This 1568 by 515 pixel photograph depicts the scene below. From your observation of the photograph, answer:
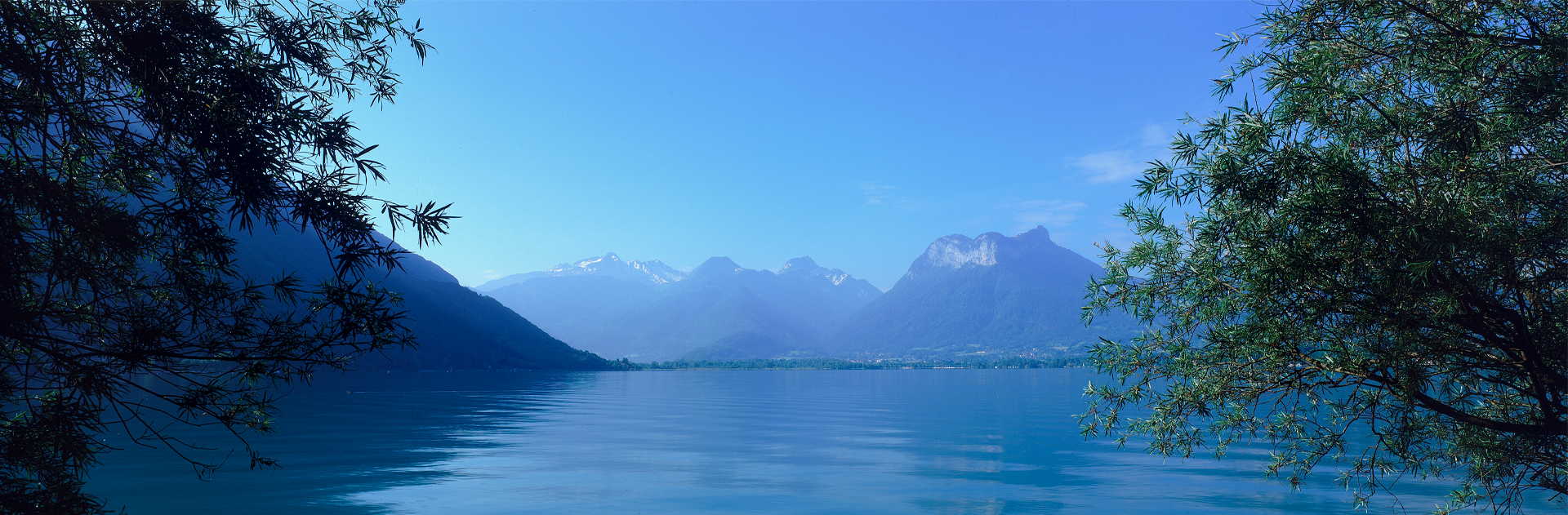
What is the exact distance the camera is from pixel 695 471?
36.1m

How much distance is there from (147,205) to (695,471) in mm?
28937

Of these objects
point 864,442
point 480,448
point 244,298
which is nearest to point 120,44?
point 244,298

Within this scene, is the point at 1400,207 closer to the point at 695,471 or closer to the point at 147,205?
the point at 147,205

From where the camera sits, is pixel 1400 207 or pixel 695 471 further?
pixel 695 471

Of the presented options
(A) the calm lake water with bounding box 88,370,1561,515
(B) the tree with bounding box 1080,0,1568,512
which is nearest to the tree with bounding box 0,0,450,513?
(B) the tree with bounding box 1080,0,1568,512

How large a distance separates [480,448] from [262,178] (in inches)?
1486

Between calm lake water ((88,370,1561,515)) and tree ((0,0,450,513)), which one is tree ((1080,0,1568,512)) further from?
calm lake water ((88,370,1561,515))

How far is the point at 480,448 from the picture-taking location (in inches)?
1710

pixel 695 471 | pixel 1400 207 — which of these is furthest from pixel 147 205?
pixel 695 471

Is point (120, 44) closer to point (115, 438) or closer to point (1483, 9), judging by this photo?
point (1483, 9)

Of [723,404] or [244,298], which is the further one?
[723,404]

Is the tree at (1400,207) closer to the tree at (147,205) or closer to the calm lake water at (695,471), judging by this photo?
the tree at (147,205)

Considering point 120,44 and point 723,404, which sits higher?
point 120,44

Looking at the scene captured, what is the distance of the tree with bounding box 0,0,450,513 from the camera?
26.8ft
